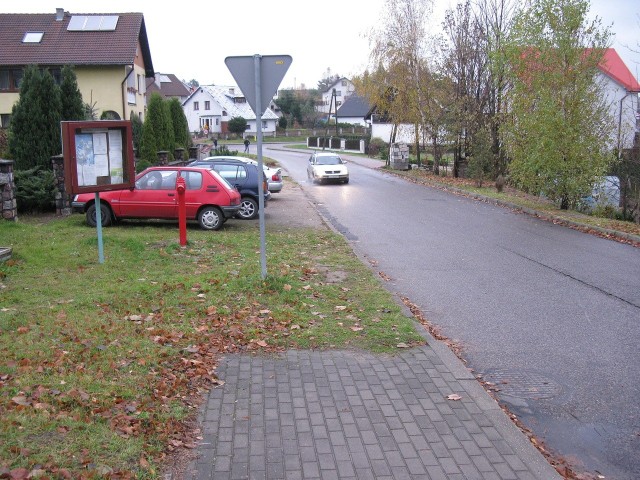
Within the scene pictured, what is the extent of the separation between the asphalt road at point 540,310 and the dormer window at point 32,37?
27227 millimetres

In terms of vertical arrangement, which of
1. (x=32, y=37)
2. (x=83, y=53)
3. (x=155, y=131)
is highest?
(x=32, y=37)

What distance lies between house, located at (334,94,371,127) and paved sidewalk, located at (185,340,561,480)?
309 ft

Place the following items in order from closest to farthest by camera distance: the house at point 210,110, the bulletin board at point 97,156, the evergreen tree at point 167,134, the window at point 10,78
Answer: the bulletin board at point 97,156, the evergreen tree at point 167,134, the window at point 10,78, the house at point 210,110

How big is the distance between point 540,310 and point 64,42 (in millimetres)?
35839

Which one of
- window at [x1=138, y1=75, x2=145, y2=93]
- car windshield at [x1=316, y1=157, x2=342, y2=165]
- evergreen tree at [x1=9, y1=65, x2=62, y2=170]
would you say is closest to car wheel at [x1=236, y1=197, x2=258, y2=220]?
evergreen tree at [x1=9, y1=65, x2=62, y2=170]

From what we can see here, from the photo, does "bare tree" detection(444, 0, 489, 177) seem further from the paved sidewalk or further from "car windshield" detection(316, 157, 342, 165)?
the paved sidewalk

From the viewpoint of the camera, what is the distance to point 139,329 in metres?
6.70

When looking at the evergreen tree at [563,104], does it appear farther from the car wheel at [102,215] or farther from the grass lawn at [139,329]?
the car wheel at [102,215]

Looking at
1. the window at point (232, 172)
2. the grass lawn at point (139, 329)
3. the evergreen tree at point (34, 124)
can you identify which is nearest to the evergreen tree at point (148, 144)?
the evergreen tree at point (34, 124)

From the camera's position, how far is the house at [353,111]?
99.8 meters

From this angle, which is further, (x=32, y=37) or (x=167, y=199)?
(x=32, y=37)

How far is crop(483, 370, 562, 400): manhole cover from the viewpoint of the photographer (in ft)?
18.7

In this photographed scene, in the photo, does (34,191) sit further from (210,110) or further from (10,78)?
(210,110)

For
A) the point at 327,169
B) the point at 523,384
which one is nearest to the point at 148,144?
the point at 327,169
